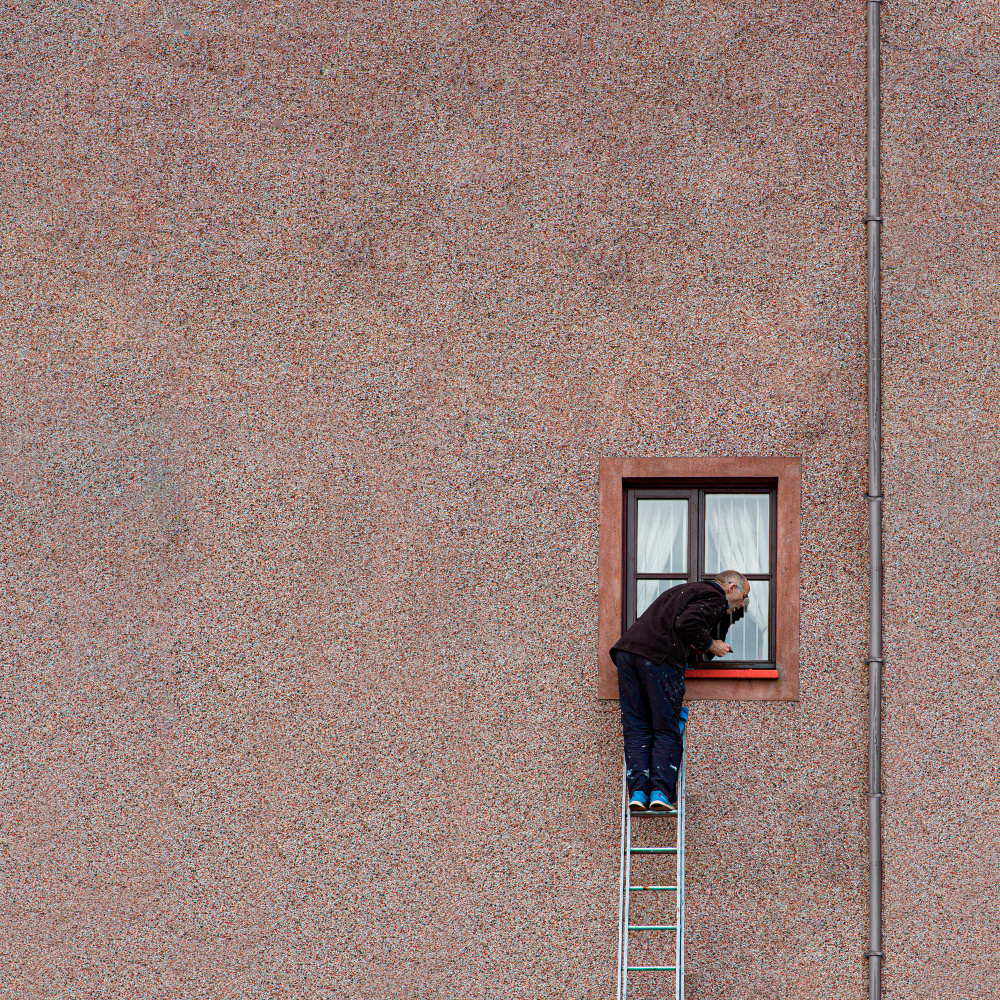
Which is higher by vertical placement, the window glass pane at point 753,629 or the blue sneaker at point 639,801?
the window glass pane at point 753,629

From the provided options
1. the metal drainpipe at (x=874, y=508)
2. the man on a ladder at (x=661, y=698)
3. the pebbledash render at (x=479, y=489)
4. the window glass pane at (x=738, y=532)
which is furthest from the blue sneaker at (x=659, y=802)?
the window glass pane at (x=738, y=532)

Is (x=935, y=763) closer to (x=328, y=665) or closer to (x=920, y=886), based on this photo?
(x=920, y=886)

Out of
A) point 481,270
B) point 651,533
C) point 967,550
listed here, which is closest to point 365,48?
point 481,270

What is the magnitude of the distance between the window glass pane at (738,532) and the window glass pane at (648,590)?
0.24m

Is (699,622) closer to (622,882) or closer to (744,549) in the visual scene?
(744,549)

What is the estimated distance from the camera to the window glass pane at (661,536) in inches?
227

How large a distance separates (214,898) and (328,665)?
1360 millimetres

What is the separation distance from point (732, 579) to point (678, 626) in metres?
0.42

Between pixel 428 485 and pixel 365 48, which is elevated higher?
pixel 365 48

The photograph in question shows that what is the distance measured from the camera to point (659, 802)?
16.6 ft

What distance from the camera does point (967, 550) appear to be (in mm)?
5539

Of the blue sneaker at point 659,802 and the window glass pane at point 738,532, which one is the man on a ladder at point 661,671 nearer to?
the blue sneaker at point 659,802

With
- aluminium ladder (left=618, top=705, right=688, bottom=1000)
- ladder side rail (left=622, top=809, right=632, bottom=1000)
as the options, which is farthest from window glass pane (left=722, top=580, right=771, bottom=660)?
ladder side rail (left=622, top=809, right=632, bottom=1000)

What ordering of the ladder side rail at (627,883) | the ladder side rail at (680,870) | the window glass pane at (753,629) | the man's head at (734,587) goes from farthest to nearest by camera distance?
the window glass pane at (753,629) < the man's head at (734,587) < the ladder side rail at (627,883) < the ladder side rail at (680,870)
